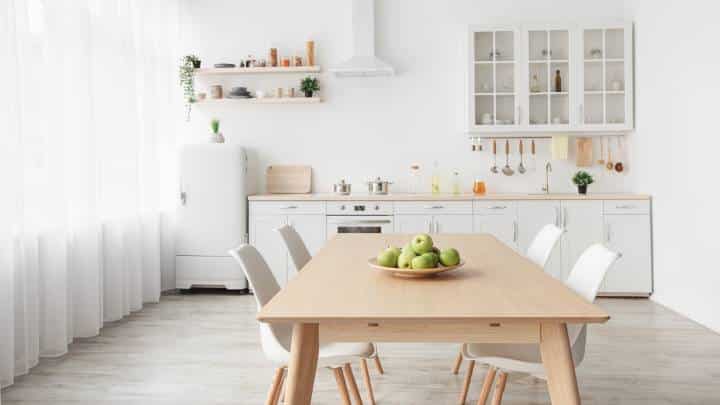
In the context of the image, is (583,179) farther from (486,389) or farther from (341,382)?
(341,382)

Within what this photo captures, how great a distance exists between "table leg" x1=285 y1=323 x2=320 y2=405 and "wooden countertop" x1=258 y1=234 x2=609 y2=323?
99 millimetres

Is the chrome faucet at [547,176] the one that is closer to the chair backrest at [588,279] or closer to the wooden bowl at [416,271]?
the chair backrest at [588,279]

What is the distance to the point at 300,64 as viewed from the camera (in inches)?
255

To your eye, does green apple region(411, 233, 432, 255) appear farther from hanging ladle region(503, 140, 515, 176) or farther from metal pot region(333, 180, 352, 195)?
hanging ladle region(503, 140, 515, 176)

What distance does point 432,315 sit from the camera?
1896 millimetres

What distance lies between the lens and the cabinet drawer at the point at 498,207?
5895 millimetres

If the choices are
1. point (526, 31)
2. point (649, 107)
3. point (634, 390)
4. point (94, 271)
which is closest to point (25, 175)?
point (94, 271)

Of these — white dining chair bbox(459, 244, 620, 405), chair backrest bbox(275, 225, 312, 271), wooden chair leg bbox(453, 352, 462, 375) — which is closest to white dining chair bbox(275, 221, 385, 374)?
chair backrest bbox(275, 225, 312, 271)

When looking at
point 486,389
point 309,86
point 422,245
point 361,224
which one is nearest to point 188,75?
point 309,86

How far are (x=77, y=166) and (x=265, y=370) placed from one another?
2027 millimetres

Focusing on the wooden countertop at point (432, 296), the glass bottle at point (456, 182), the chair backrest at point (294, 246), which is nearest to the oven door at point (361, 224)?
the glass bottle at point (456, 182)

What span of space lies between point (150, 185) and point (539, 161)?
12.9ft

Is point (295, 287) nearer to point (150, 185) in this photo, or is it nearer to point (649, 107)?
point (150, 185)

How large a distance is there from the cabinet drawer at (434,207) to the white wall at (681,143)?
1738mm
